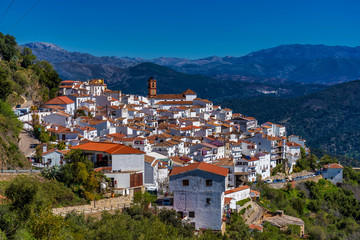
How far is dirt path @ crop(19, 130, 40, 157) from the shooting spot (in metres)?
29.3

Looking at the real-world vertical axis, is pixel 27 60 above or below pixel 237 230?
above

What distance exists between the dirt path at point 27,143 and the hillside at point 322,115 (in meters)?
73.8

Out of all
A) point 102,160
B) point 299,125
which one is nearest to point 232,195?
point 102,160

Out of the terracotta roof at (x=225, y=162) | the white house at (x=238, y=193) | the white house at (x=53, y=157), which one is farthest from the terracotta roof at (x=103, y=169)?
the terracotta roof at (x=225, y=162)

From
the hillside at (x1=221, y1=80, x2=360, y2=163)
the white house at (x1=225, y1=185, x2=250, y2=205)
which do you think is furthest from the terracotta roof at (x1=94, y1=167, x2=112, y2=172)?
the hillside at (x1=221, y1=80, x2=360, y2=163)

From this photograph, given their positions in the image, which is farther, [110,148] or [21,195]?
[110,148]

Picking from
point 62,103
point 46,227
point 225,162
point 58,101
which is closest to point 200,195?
point 46,227

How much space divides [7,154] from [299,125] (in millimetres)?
94448

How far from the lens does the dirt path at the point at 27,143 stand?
29.3 meters

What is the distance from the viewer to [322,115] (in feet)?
378

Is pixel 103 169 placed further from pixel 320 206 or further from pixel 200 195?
pixel 320 206

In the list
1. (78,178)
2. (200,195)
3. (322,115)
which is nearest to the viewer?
(78,178)

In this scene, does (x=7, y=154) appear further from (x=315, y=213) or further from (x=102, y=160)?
(x=315, y=213)

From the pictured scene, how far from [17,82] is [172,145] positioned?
744 inches
